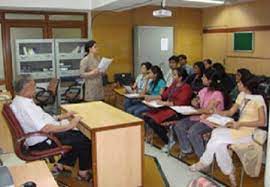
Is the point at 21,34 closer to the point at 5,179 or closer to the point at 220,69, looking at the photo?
the point at 220,69

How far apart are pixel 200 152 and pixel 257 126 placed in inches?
27.9

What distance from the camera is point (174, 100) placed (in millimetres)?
4316

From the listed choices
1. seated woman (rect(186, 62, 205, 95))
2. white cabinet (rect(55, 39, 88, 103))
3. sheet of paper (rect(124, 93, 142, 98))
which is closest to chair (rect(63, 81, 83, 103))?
white cabinet (rect(55, 39, 88, 103))

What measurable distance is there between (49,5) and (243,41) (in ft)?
13.7

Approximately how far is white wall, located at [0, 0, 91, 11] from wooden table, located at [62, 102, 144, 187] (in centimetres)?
366

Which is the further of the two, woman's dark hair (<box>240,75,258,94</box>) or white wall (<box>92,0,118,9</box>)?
white wall (<box>92,0,118,9</box>)

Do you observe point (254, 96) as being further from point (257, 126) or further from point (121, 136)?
point (121, 136)

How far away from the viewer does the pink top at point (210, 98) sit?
366 centimetres

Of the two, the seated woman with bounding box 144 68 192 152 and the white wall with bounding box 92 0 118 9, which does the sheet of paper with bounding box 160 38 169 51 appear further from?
the seated woman with bounding box 144 68 192 152

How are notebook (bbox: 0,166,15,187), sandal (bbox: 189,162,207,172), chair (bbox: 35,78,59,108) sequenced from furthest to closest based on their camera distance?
1. chair (bbox: 35,78,59,108)
2. sandal (bbox: 189,162,207,172)
3. notebook (bbox: 0,166,15,187)

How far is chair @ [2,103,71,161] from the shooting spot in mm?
2879

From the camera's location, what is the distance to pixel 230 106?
3.68m

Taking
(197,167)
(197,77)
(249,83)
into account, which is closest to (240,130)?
(249,83)

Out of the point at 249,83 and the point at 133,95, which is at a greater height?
the point at 249,83
